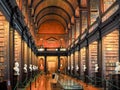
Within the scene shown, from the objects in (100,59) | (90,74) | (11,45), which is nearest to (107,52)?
(100,59)

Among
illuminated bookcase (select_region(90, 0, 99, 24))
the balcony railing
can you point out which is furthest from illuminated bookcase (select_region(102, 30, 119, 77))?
illuminated bookcase (select_region(90, 0, 99, 24))

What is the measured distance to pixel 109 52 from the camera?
2177 cm

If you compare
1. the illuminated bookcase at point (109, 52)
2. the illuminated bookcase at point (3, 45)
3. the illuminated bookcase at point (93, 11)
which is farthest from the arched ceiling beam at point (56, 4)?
the illuminated bookcase at point (3, 45)

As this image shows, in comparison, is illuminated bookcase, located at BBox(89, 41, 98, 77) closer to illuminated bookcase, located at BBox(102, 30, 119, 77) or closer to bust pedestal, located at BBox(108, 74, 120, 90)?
illuminated bookcase, located at BBox(102, 30, 119, 77)

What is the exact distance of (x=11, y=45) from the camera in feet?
54.1

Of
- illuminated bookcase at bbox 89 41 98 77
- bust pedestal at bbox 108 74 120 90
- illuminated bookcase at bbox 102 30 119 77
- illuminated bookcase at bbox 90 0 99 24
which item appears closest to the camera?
bust pedestal at bbox 108 74 120 90

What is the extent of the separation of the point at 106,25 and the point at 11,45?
6278 mm

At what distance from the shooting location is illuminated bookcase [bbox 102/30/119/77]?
69.8 feet

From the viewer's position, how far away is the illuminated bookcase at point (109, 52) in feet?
69.8

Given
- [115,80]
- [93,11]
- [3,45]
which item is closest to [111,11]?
[115,80]

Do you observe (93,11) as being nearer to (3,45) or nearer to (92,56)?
(92,56)

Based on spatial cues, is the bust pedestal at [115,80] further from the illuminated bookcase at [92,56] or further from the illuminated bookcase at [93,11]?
the illuminated bookcase at [93,11]

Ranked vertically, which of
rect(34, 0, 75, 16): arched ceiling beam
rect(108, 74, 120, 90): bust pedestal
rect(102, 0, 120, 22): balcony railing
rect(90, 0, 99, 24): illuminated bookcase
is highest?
rect(34, 0, 75, 16): arched ceiling beam

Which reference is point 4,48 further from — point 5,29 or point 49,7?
point 49,7
